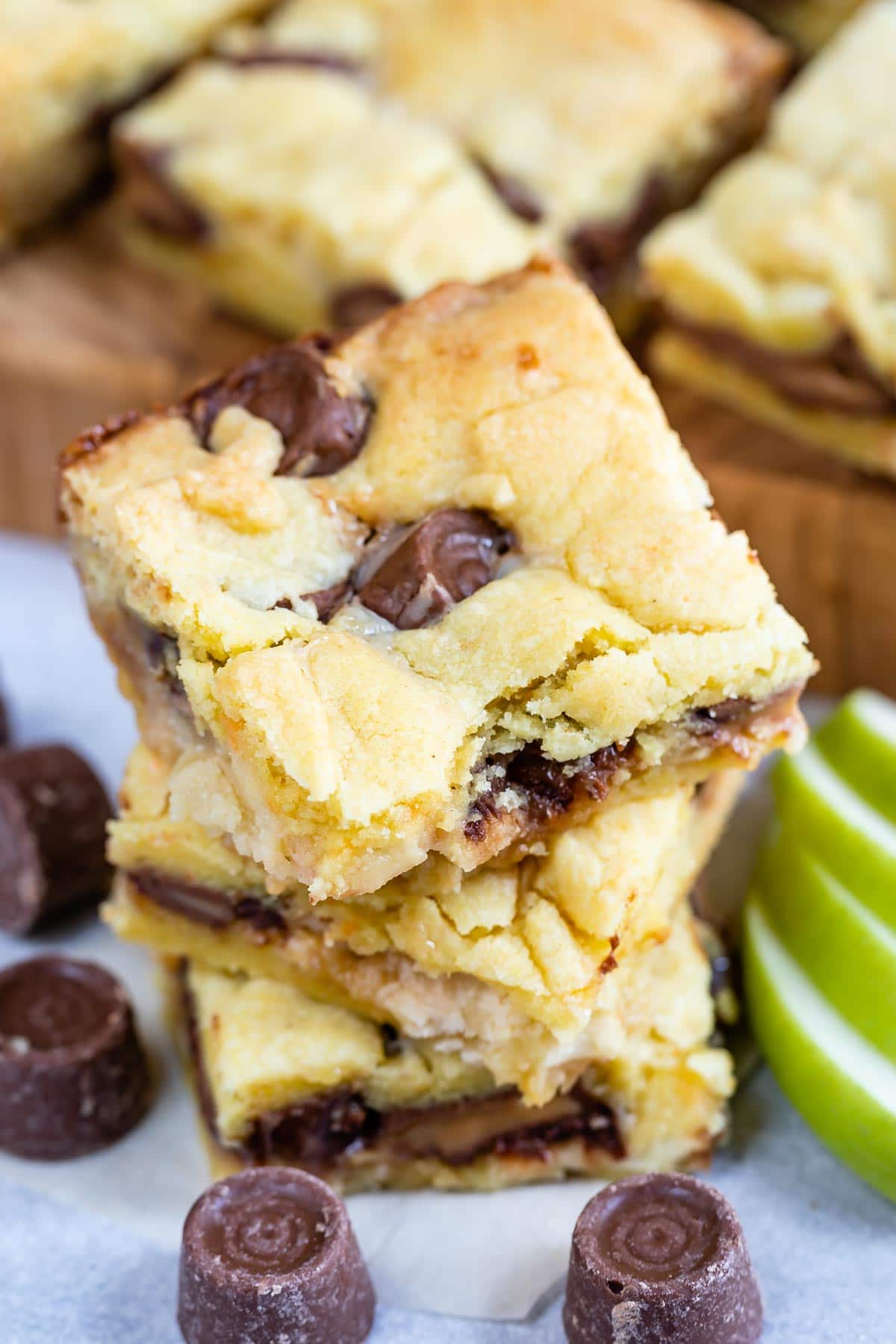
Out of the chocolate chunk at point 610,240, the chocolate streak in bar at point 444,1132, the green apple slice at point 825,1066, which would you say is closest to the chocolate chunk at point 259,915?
the chocolate streak in bar at point 444,1132

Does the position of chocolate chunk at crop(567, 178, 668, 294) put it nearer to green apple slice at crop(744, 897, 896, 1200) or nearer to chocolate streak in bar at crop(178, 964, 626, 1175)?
green apple slice at crop(744, 897, 896, 1200)

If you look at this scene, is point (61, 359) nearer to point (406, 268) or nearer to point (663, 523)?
point (406, 268)

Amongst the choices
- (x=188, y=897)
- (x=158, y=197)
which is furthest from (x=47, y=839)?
(x=158, y=197)

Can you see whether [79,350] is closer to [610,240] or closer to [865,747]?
[610,240]

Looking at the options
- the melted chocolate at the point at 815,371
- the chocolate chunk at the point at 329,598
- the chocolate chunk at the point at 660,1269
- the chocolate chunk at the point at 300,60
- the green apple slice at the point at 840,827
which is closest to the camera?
the chocolate chunk at the point at 660,1269

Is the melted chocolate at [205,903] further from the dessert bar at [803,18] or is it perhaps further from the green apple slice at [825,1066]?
the dessert bar at [803,18]

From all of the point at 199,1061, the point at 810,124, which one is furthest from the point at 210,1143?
the point at 810,124
